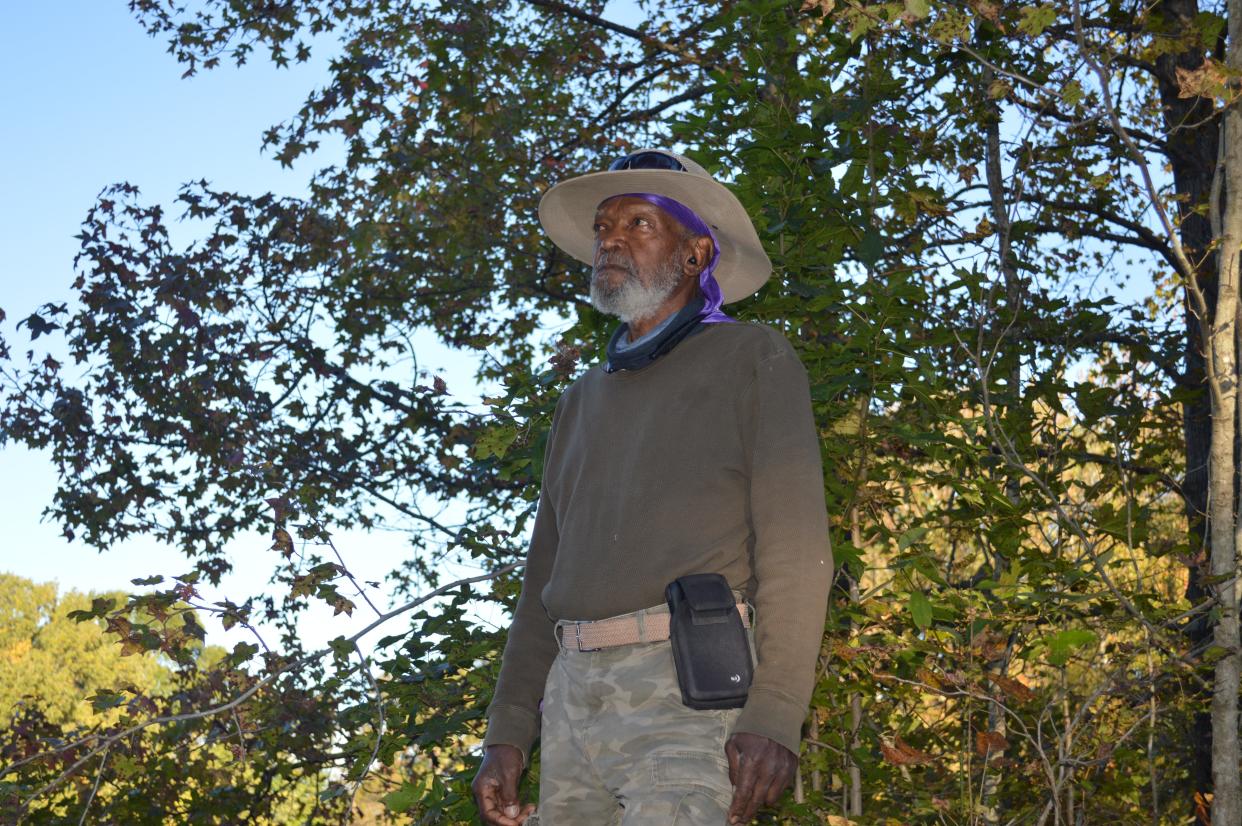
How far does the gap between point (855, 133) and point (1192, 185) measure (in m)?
5.12

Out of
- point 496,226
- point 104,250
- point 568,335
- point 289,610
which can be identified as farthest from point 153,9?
point 568,335

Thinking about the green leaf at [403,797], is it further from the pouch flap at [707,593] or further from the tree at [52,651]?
the tree at [52,651]

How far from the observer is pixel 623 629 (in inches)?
117

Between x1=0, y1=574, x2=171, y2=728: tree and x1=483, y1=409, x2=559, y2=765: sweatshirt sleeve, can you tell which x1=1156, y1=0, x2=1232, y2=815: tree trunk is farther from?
x1=0, y1=574, x2=171, y2=728: tree

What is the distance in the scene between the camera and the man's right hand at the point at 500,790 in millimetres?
3223

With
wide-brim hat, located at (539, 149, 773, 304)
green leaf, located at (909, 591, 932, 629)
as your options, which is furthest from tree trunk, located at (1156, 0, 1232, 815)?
wide-brim hat, located at (539, 149, 773, 304)

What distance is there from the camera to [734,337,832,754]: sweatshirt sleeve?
2738 millimetres

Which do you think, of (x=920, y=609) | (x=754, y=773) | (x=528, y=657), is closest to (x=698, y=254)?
(x=528, y=657)

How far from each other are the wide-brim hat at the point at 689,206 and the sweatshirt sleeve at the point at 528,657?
89 centimetres

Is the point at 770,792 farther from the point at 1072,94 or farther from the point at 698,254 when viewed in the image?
the point at 1072,94

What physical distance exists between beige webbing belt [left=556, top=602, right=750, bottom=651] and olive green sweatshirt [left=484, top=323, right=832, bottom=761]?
2 centimetres

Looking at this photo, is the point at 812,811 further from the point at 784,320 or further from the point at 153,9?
the point at 153,9

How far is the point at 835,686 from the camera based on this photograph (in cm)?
459

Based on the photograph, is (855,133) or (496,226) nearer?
(855,133)
